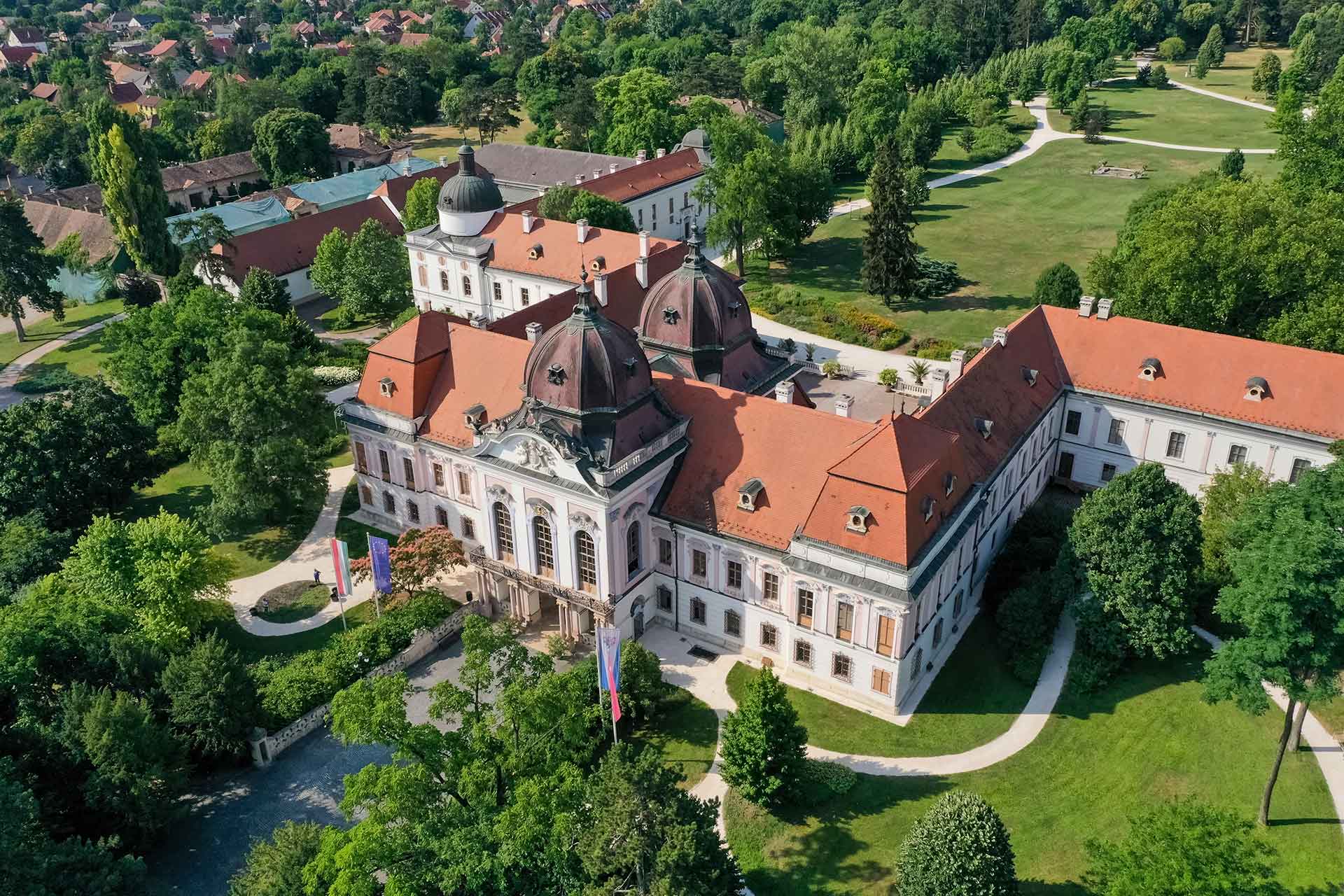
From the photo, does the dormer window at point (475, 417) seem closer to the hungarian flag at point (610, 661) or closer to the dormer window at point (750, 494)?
the dormer window at point (750, 494)

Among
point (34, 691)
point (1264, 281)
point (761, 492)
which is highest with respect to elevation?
point (1264, 281)

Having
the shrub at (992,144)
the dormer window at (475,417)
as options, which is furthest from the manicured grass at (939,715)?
the shrub at (992,144)

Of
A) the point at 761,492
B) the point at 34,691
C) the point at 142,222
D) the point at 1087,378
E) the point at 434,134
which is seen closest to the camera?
the point at 34,691

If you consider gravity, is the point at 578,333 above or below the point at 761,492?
above

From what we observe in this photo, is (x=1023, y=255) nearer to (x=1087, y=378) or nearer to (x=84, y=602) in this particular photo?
(x=1087, y=378)

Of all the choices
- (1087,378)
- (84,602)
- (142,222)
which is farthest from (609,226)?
(84,602)

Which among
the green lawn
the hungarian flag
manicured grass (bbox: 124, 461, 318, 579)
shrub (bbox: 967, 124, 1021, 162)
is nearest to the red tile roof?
manicured grass (bbox: 124, 461, 318, 579)

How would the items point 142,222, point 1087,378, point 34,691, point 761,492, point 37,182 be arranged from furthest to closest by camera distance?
point 37,182, point 142,222, point 1087,378, point 761,492, point 34,691
